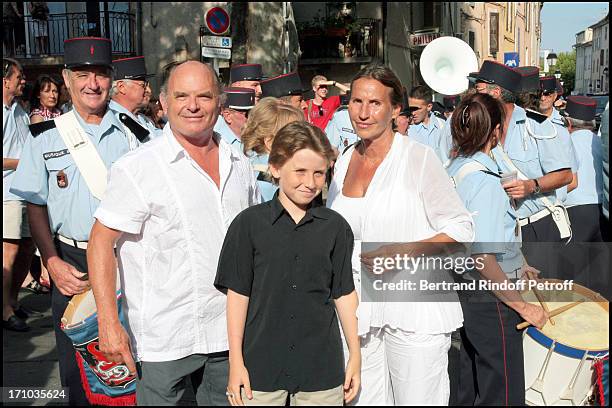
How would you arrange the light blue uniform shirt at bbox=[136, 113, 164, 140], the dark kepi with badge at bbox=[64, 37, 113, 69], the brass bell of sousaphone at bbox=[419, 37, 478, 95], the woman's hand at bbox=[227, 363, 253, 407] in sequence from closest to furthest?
1. the woman's hand at bbox=[227, 363, 253, 407]
2. the dark kepi with badge at bbox=[64, 37, 113, 69]
3. the light blue uniform shirt at bbox=[136, 113, 164, 140]
4. the brass bell of sousaphone at bbox=[419, 37, 478, 95]

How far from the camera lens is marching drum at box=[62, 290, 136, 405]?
3.57m

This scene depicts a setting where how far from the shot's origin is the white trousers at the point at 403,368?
3389mm

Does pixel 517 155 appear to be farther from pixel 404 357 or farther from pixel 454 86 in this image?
pixel 454 86

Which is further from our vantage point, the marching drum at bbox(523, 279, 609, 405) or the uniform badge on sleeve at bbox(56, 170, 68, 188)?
the uniform badge on sleeve at bbox(56, 170, 68, 188)

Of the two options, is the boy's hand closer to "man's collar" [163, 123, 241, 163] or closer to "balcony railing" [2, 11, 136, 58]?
"man's collar" [163, 123, 241, 163]

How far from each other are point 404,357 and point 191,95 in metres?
1.51

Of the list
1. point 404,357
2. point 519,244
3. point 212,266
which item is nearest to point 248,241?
point 212,266

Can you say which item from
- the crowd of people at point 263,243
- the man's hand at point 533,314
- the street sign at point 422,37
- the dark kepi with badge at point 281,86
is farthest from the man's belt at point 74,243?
the street sign at point 422,37

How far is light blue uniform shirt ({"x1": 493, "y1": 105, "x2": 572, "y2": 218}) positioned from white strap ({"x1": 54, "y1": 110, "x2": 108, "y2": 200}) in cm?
263

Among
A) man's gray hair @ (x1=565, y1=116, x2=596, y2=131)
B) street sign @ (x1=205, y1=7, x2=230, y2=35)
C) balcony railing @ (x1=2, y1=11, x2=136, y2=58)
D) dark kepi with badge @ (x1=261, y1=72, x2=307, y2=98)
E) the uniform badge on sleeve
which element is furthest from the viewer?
balcony railing @ (x1=2, y1=11, x2=136, y2=58)

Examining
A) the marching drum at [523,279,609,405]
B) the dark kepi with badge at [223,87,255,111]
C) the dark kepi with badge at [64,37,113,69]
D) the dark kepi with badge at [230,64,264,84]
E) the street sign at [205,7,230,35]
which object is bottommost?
the marching drum at [523,279,609,405]

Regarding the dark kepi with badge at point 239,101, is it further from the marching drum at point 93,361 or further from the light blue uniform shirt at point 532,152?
the marching drum at point 93,361

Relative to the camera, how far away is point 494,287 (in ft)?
12.4

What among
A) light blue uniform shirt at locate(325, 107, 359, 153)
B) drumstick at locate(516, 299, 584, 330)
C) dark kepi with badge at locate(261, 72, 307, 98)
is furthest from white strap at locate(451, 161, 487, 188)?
light blue uniform shirt at locate(325, 107, 359, 153)
